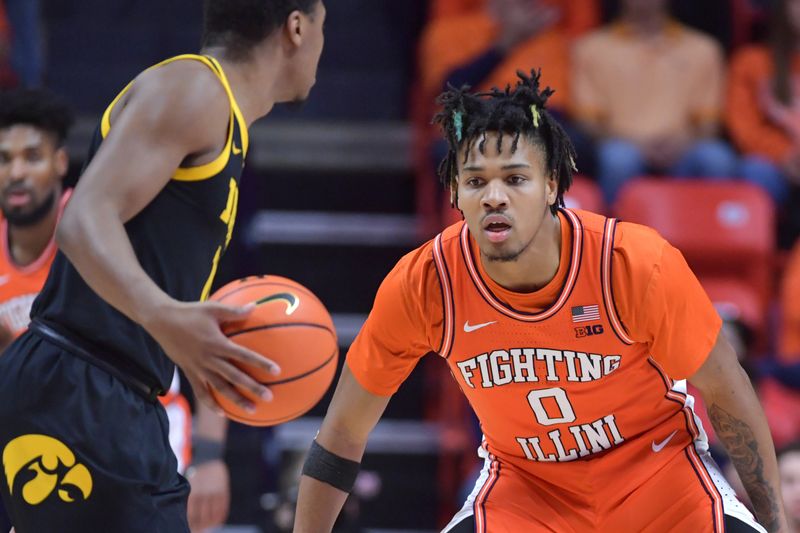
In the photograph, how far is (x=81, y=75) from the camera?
764 cm

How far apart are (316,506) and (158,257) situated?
98 cm

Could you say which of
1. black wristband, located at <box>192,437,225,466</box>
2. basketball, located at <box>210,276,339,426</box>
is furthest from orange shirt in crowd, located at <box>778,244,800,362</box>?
basketball, located at <box>210,276,339,426</box>

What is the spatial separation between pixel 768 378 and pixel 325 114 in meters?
3.12

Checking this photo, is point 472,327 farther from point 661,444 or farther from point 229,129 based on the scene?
point 229,129

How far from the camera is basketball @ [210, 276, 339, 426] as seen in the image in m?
3.12

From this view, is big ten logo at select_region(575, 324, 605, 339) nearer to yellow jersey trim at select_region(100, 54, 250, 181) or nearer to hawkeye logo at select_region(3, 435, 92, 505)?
yellow jersey trim at select_region(100, 54, 250, 181)

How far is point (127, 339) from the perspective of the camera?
121 inches

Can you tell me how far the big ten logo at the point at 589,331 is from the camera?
3424mm

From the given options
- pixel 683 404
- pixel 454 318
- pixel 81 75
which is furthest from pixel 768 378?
pixel 81 75

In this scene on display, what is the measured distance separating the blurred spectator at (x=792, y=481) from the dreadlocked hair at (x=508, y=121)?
2475 mm

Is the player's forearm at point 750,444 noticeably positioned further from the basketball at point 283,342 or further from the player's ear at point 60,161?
the player's ear at point 60,161

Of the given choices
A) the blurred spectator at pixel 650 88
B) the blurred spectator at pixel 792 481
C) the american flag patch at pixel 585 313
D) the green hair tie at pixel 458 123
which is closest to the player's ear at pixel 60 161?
the green hair tie at pixel 458 123

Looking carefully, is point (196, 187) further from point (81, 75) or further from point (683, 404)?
point (81, 75)

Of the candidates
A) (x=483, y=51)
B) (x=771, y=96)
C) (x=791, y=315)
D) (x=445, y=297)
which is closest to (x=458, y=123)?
(x=445, y=297)
